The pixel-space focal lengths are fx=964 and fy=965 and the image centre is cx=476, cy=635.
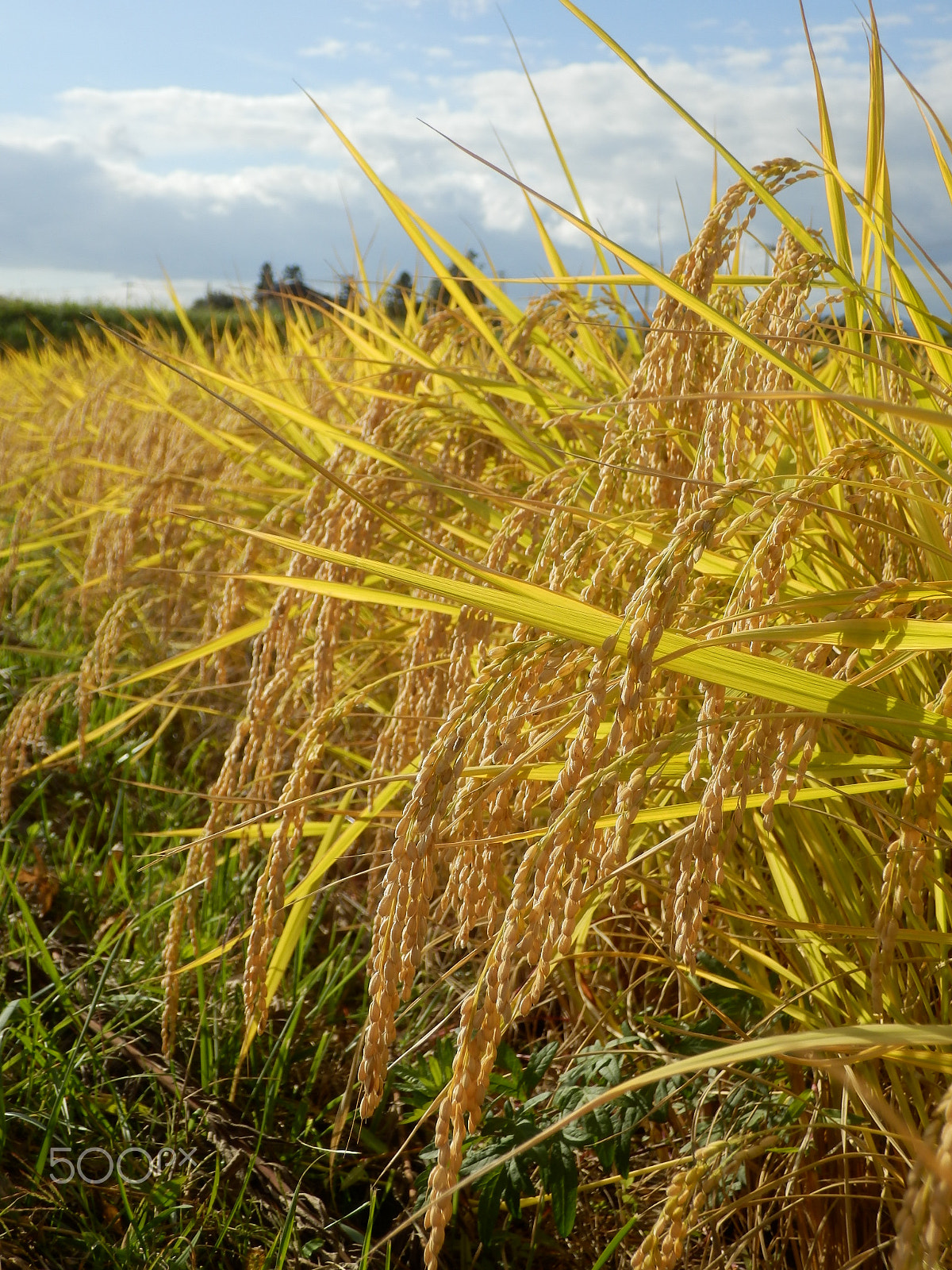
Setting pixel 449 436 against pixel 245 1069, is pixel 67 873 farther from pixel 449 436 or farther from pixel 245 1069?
pixel 449 436

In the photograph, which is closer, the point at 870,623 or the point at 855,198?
the point at 870,623

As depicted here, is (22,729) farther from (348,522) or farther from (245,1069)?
(348,522)

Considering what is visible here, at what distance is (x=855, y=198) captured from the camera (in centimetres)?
115

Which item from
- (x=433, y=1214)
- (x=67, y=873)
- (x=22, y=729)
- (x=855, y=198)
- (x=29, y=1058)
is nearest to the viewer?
(x=433, y=1214)

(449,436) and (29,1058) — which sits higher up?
(449,436)

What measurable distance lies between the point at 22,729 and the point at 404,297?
6.24 ft

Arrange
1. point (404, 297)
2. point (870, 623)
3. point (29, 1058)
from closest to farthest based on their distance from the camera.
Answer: point (870, 623) → point (29, 1058) → point (404, 297)

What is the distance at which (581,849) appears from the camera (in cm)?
63

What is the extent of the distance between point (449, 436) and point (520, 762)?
3.57 ft

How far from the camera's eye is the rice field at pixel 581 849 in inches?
27.7

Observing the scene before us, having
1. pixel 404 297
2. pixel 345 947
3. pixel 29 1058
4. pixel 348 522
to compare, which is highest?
pixel 404 297

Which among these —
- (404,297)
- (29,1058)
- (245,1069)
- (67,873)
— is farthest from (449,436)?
(404,297)

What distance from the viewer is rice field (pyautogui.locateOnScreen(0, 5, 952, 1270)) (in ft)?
2.31

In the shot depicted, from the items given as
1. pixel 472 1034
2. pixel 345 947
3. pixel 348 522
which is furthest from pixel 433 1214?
pixel 345 947
